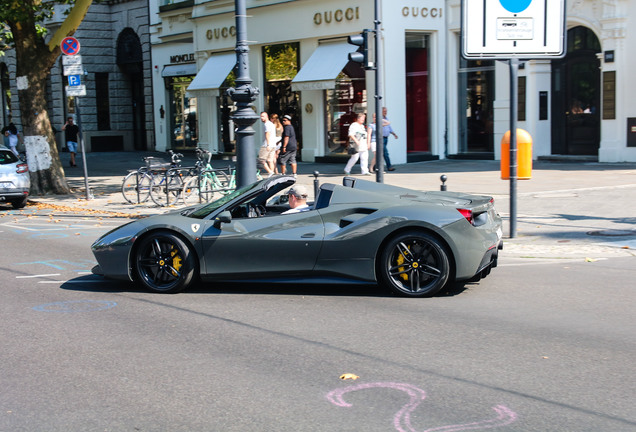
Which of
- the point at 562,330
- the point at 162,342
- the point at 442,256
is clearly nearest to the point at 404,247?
the point at 442,256

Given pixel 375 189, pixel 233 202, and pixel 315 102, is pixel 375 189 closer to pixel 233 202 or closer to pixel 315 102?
pixel 233 202

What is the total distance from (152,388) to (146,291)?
10.8ft

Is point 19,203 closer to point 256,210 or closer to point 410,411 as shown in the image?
point 256,210

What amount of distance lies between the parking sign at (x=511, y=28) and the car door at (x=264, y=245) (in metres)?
4.65

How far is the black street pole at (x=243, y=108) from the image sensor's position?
43.5ft

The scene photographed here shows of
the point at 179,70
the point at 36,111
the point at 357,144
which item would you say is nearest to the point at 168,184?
the point at 36,111

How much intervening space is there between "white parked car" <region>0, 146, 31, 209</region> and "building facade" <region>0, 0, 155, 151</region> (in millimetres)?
17012

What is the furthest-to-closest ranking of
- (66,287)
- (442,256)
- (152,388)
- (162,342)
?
(66,287), (442,256), (162,342), (152,388)

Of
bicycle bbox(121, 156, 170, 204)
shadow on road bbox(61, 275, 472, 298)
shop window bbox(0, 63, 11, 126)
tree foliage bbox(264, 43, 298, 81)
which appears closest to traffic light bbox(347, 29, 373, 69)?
bicycle bbox(121, 156, 170, 204)

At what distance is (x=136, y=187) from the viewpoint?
17.1m

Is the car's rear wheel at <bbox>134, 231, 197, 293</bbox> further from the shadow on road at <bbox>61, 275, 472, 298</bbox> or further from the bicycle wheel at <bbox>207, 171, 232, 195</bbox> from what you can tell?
the bicycle wheel at <bbox>207, 171, 232, 195</bbox>

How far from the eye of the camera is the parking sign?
36.6 feet

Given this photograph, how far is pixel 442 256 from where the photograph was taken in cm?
749

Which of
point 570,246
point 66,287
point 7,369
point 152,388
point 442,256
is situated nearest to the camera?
point 152,388
